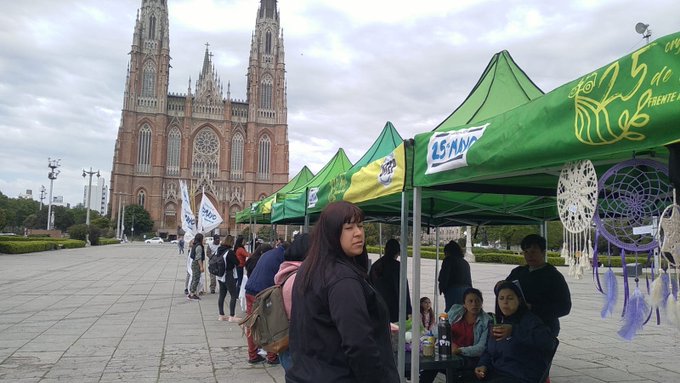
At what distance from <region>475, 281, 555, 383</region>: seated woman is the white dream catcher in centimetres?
128

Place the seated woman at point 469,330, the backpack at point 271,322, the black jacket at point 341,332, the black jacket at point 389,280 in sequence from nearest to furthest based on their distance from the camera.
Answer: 1. the black jacket at point 341,332
2. the backpack at point 271,322
3. the seated woman at point 469,330
4. the black jacket at point 389,280

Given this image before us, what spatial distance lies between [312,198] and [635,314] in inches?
224

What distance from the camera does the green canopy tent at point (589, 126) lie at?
1.97m

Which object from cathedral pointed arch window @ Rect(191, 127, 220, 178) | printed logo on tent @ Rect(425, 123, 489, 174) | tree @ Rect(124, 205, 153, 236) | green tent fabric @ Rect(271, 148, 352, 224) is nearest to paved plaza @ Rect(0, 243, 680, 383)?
green tent fabric @ Rect(271, 148, 352, 224)

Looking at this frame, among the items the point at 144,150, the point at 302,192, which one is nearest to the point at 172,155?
the point at 144,150

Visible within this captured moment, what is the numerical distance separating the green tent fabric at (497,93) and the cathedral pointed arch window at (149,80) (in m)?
73.8

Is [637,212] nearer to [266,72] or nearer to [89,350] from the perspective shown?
[89,350]

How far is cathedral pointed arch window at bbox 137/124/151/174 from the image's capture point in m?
71.7

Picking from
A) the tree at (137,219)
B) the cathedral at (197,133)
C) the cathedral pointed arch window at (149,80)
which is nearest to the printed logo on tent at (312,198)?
the cathedral at (197,133)

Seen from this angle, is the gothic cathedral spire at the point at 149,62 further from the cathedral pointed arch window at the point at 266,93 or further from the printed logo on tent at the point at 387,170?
the printed logo on tent at the point at 387,170

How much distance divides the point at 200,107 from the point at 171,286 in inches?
2557

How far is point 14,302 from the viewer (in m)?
10.7

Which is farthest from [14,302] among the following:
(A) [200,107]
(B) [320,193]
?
(A) [200,107]

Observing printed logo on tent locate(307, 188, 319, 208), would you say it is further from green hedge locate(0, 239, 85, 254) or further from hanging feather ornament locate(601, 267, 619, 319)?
green hedge locate(0, 239, 85, 254)
